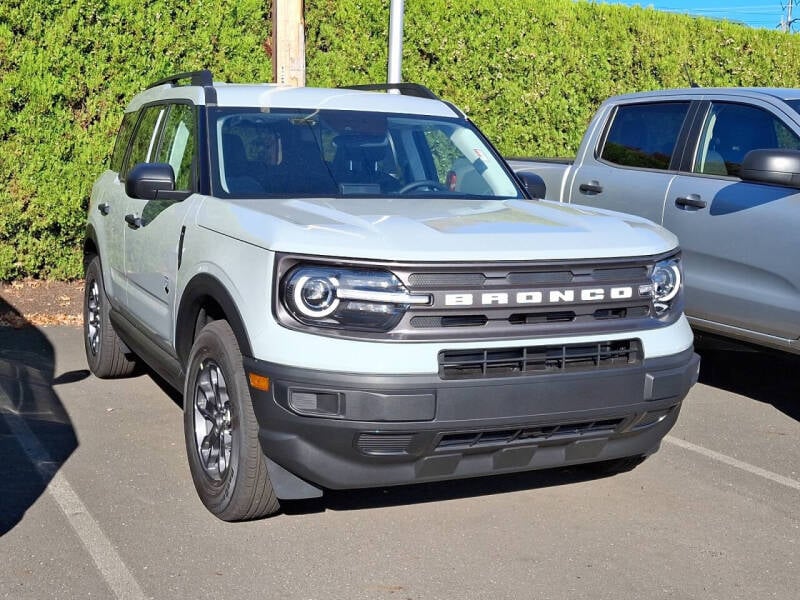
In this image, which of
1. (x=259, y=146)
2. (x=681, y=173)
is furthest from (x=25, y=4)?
(x=681, y=173)

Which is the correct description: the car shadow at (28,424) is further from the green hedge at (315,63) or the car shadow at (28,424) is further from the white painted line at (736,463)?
the white painted line at (736,463)

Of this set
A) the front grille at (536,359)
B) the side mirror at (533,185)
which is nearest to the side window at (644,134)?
the side mirror at (533,185)

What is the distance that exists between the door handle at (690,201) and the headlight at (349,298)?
319cm

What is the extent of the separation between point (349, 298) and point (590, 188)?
398cm

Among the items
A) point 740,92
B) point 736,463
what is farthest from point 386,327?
point 740,92

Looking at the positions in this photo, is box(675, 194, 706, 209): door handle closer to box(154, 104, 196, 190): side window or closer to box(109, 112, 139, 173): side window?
box(154, 104, 196, 190): side window

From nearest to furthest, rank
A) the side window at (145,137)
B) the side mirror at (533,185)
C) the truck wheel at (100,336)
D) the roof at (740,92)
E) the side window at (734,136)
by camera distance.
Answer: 1. the side mirror at (533,185)
2. the side window at (145,137)
3. the side window at (734,136)
4. the roof at (740,92)
5. the truck wheel at (100,336)

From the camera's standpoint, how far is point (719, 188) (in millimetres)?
6219

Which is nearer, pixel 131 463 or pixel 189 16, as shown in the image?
pixel 131 463

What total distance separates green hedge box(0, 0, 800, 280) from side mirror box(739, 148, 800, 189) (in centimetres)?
525

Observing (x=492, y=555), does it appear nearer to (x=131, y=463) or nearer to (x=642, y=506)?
(x=642, y=506)

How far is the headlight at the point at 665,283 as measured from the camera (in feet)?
13.8

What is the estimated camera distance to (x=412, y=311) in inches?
145

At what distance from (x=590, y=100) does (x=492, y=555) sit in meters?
8.81
